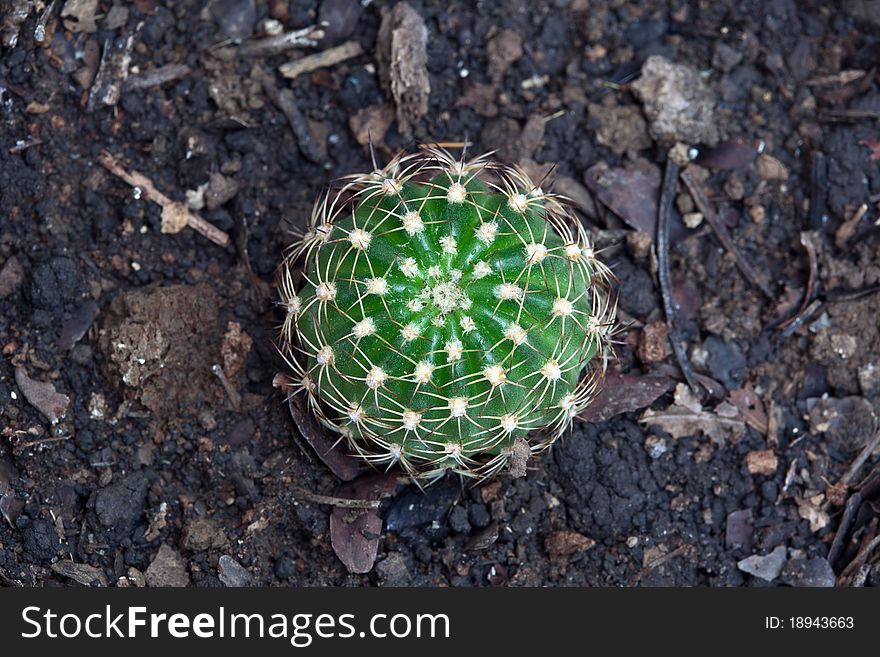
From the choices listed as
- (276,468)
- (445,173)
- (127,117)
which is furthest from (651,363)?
(127,117)

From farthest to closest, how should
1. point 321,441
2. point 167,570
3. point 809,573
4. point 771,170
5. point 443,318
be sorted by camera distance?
1. point 771,170
2. point 809,573
3. point 321,441
4. point 167,570
5. point 443,318

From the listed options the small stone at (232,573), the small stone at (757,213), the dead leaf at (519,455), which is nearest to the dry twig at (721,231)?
the small stone at (757,213)

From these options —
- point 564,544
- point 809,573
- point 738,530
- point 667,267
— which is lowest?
point 809,573

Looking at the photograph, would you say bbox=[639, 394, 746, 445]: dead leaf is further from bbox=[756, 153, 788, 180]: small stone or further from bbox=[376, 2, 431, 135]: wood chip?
bbox=[376, 2, 431, 135]: wood chip

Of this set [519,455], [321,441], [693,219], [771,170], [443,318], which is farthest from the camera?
[771,170]

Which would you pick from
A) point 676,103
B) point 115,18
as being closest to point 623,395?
point 676,103

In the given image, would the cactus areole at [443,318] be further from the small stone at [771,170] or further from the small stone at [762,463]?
the small stone at [771,170]

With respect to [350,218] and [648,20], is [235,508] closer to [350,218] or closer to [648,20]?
[350,218]

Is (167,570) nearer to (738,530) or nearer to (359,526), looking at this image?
(359,526)
